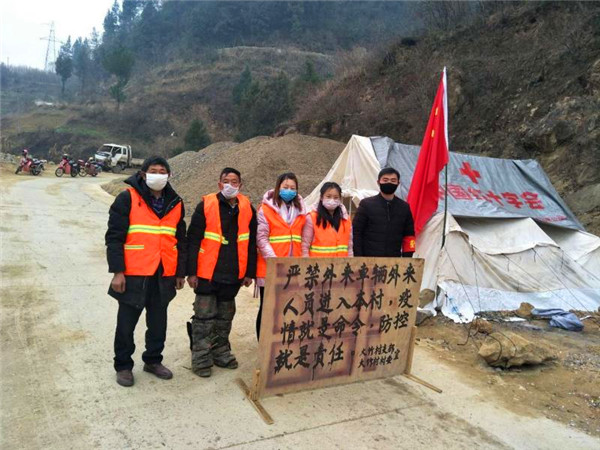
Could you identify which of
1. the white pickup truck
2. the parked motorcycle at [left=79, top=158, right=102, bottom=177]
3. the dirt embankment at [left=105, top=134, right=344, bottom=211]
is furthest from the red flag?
the white pickup truck

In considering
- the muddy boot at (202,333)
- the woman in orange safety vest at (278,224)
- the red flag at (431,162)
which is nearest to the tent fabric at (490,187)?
the red flag at (431,162)

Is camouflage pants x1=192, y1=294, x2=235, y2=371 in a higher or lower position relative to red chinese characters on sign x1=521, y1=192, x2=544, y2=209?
lower

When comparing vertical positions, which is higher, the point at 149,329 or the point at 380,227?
the point at 380,227

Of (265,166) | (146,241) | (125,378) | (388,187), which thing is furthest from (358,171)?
(265,166)

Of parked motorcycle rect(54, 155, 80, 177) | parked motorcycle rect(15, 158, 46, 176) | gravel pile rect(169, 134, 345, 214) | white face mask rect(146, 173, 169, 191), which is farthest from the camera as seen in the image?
parked motorcycle rect(54, 155, 80, 177)

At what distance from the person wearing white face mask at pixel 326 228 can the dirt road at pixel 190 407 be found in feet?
3.38

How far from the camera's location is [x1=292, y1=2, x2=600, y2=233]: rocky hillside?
409 inches

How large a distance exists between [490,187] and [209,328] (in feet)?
18.0

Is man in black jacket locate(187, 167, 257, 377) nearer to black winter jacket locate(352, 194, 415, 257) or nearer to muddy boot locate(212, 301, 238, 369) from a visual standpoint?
muddy boot locate(212, 301, 238, 369)

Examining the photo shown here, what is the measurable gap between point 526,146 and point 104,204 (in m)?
11.8

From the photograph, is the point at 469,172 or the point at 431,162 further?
the point at 469,172

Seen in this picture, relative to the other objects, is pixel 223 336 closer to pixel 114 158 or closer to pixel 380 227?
pixel 380 227

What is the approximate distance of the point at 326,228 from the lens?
11.6 feet

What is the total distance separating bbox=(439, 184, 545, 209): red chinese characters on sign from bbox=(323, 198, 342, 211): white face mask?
315 cm
